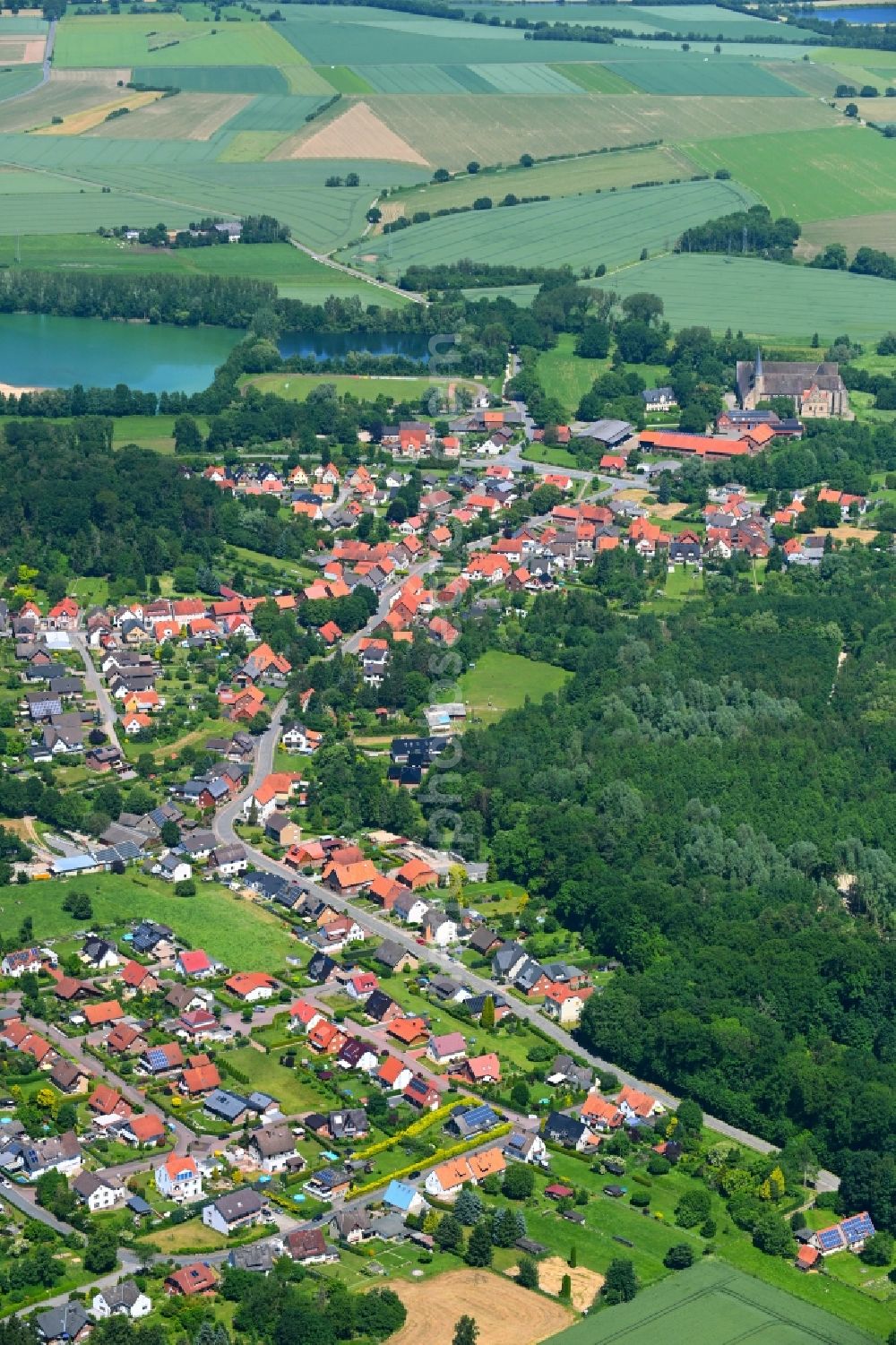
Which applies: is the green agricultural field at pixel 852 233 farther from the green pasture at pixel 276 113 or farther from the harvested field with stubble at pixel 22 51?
the harvested field with stubble at pixel 22 51

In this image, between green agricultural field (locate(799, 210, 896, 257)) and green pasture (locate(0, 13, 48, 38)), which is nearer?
green agricultural field (locate(799, 210, 896, 257))

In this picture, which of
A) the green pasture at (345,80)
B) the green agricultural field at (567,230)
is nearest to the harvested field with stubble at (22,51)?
the green pasture at (345,80)

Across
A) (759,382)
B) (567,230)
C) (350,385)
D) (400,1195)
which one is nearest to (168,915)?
(400,1195)

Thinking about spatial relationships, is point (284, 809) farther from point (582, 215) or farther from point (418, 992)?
point (582, 215)

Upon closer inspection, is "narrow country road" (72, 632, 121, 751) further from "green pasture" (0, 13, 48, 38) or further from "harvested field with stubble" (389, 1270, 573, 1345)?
"green pasture" (0, 13, 48, 38)

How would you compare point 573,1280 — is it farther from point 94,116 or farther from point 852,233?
point 94,116

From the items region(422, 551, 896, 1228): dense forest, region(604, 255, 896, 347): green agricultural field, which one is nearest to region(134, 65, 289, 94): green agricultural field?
region(604, 255, 896, 347): green agricultural field
